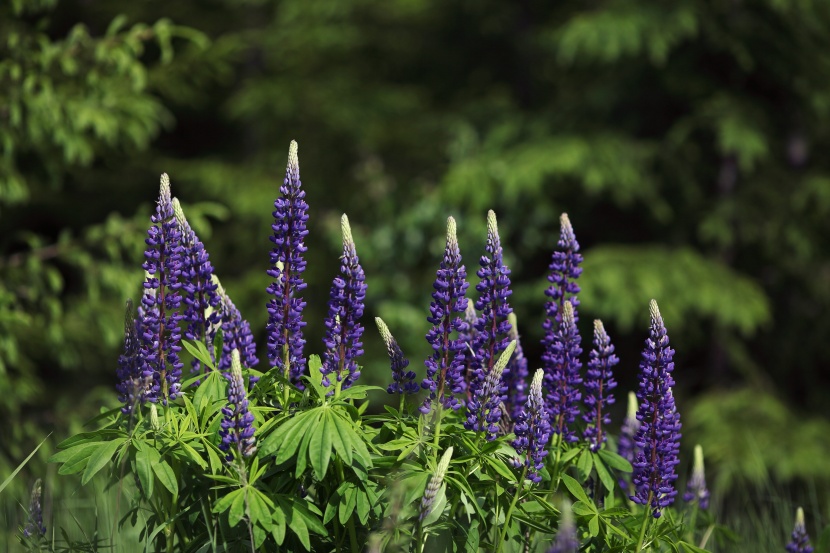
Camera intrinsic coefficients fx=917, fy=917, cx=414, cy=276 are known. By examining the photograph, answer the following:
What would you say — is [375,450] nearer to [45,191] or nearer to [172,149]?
[45,191]

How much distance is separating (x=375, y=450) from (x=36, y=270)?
13.7ft

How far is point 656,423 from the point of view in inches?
94.0

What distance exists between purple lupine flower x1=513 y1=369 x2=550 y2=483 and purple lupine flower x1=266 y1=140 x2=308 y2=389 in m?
0.61

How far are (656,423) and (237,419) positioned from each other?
3.52ft

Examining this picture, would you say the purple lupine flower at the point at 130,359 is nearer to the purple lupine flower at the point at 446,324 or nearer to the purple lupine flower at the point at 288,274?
the purple lupine flower at the point at 288,274

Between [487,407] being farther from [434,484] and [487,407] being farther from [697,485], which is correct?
[697,485]

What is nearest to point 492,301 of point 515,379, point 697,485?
point 515,379

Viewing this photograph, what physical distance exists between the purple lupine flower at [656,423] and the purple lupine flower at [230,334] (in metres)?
1.07

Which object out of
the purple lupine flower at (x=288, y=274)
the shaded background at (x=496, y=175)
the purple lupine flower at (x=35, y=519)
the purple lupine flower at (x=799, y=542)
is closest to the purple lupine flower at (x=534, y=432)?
the purple lupine flower at (x=288, y=274)

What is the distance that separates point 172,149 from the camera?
1269cm

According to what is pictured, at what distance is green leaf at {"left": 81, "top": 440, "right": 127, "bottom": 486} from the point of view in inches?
82.3

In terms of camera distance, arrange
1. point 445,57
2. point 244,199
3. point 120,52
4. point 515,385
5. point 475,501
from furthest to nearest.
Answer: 1. point 445,57
2. point 244,199
3. point 120,52
4. point 515,385
5. point 475,501

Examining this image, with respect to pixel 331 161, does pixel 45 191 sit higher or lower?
lower

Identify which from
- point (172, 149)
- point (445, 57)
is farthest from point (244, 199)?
point (172, 149)
